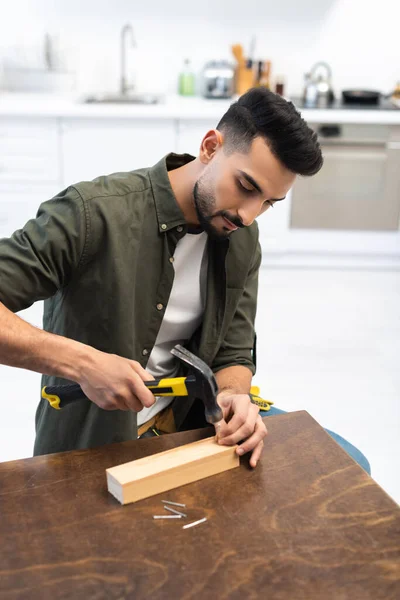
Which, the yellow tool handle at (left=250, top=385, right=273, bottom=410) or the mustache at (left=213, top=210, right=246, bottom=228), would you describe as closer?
the mustache at (left=213, top=210, right=246, bottom=228)

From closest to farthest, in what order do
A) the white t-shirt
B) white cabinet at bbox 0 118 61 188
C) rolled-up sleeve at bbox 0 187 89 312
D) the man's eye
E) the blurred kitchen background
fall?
rolled-up sleeve at bbox 0 187 89 312 → the man's eye → the white t-shirt → the blurred kitchen background → white cabinet at bbox 0 118 61 188

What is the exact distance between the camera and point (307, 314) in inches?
149

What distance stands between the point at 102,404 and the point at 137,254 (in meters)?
0.39

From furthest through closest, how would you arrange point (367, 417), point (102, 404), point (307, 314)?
point (307, 314)
point (367, 417)
point (102, 404)

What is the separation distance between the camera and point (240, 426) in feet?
4.02

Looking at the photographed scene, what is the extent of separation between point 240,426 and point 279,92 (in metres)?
3.55

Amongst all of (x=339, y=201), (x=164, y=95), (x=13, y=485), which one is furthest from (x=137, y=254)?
(x=164, y=95)

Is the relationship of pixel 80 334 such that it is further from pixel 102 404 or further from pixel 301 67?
pixel 301 67

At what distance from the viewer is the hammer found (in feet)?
3.86

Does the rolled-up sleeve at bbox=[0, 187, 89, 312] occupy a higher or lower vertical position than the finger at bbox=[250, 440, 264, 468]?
higher

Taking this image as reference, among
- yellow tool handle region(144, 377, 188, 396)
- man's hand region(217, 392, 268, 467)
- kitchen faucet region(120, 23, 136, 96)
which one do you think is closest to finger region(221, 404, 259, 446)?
man's hand region(217, 392, 268, 467)

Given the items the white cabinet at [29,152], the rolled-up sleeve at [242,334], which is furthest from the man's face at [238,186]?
the white cabinet at [29,152]

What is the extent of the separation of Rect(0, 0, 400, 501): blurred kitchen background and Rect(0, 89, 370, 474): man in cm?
168

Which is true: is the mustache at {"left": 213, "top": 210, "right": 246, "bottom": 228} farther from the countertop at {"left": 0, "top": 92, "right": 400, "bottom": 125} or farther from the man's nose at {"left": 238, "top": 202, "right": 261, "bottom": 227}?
the countertop at {"left": 0, "top": 92, "right": 400, "bottom": 125}
